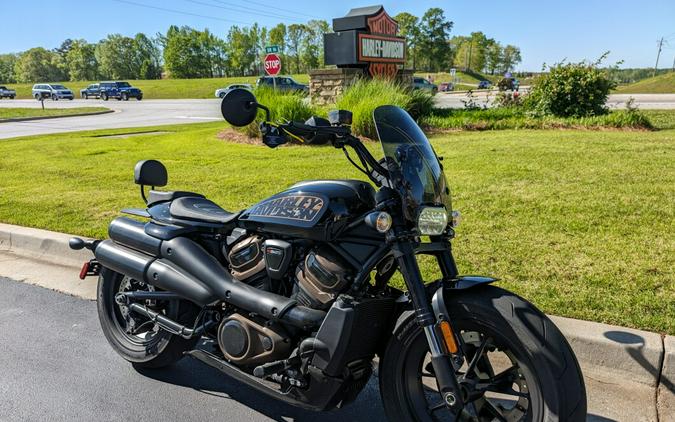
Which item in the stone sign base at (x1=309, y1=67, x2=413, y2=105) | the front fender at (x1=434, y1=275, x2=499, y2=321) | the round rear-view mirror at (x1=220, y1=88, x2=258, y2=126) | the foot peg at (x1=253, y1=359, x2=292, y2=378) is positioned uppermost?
the stone sign base at (x1=309, y1=67, x2=413, y2=105)

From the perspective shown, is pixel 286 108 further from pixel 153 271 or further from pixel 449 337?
pixel 449 337

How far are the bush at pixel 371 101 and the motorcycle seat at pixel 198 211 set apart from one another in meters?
7.85

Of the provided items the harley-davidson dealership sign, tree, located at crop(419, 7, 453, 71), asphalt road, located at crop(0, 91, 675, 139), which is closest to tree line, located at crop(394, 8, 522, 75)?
tree, located at crop(419, 7, 453, 71)

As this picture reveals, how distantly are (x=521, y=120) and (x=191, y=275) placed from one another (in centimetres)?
1276

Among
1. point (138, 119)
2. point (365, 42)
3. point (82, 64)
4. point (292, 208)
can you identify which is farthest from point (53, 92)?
point (292, 208)

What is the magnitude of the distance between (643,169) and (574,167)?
0.89 metres

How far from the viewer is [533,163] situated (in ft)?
27.7

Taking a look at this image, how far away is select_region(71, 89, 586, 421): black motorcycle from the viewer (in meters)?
2.19

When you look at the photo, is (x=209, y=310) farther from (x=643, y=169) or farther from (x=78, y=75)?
(x=78, y=75)

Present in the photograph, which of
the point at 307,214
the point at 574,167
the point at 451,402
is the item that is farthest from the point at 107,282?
the point at 574,167

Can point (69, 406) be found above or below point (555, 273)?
below

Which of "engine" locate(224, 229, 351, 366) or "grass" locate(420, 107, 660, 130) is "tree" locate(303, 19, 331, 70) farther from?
"engine" locate(224, 229, 351, 366)

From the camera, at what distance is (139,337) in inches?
138

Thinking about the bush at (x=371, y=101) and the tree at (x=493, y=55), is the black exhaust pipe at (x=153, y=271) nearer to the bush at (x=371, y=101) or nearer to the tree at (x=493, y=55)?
the bush at (x=371, y=101)
